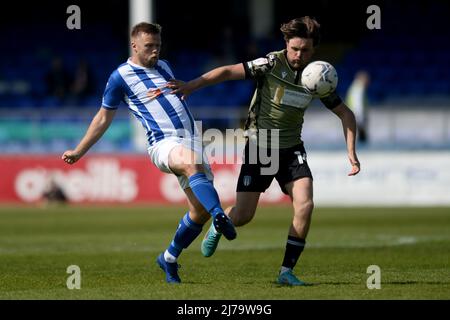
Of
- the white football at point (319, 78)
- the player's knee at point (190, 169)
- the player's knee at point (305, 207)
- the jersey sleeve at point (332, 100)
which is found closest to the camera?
the player's knee at point (190, 169)

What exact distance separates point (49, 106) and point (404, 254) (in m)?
15.9

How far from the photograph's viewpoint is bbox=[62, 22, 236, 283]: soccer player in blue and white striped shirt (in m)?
8.68

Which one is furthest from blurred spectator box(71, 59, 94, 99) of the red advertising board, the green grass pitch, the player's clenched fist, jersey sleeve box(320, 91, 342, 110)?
jersey sleeve box(320, 91, 342, 110)

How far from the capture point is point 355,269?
1032 cm

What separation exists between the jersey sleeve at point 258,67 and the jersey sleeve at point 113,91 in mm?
1128

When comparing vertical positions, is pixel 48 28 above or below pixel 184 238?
above

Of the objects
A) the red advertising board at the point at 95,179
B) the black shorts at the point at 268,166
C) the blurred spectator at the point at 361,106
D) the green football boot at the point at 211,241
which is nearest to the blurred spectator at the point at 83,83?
the red advertising board at the point at 95,179

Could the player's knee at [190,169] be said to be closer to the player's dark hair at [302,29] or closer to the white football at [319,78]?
the white football at [319,78]

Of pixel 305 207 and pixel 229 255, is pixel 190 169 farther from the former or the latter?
pixel 229 255

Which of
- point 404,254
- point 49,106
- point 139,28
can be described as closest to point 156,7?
point 49,106

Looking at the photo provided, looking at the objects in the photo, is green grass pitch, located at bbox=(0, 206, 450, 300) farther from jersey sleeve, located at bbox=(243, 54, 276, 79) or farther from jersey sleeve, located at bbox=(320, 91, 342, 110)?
jersey sleeve, located at bbox=(243, 54, 276, 79)

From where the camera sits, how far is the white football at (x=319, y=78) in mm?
8672

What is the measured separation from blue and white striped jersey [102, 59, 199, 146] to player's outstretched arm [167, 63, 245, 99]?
0.19 meters

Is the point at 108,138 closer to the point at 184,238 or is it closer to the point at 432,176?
the point at 432,176
